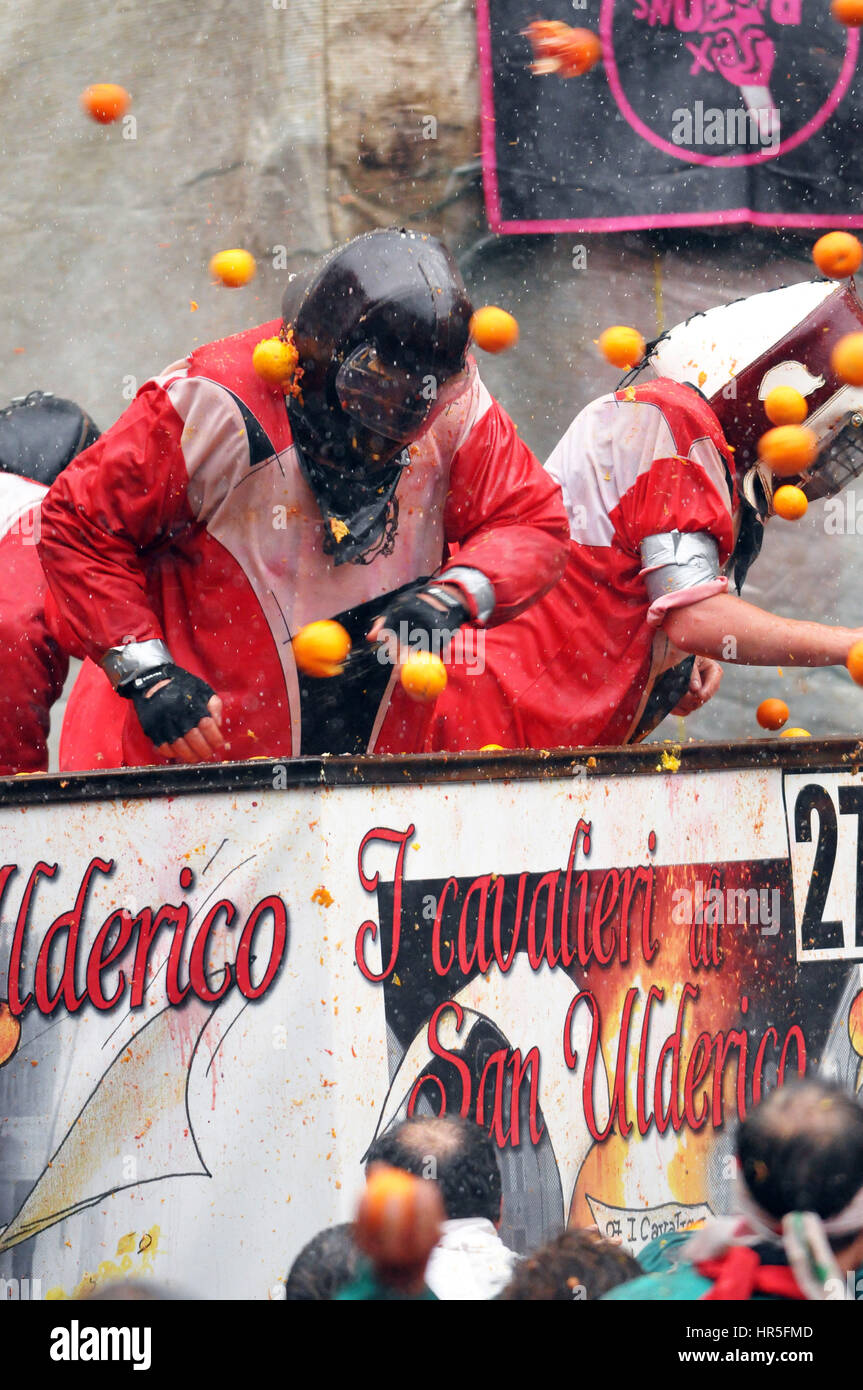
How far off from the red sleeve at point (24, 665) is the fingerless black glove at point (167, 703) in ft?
2.29

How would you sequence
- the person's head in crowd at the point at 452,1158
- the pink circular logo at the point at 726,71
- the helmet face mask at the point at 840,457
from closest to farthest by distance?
the person's head in crowd at the point at 452,1158 → the helmet face mask at the point at 840,457 → the pink circular logo at the point at 726,71

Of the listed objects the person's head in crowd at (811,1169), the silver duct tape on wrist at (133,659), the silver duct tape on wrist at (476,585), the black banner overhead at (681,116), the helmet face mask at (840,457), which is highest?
the black banner overhead at (681,116)

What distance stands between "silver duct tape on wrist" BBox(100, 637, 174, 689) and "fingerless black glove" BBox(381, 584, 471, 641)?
1.49 ft

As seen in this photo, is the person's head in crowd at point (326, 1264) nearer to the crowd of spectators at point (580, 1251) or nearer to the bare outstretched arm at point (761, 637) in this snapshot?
the crowd of spectators at point (580, 1251)

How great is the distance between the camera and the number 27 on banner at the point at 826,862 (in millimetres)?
3174

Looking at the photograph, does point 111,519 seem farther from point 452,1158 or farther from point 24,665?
point 452,1158

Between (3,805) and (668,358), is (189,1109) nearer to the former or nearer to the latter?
(3,805)

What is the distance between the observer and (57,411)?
4270mm

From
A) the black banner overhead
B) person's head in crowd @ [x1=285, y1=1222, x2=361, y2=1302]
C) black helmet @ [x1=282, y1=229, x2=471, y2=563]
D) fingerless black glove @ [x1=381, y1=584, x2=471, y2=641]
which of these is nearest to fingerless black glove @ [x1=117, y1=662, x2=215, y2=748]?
fingerless black glove @ [x1=381, y1=584, x2=471, y2=641]

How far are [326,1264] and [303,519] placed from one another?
1.50 meters

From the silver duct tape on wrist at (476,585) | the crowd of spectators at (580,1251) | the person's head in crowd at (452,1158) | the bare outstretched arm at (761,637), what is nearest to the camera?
the crowd of spectators at (580,1251)

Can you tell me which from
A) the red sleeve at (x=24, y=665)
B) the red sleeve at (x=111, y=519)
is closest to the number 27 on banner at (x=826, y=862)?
the red sleeve at (x=111, y=519)
